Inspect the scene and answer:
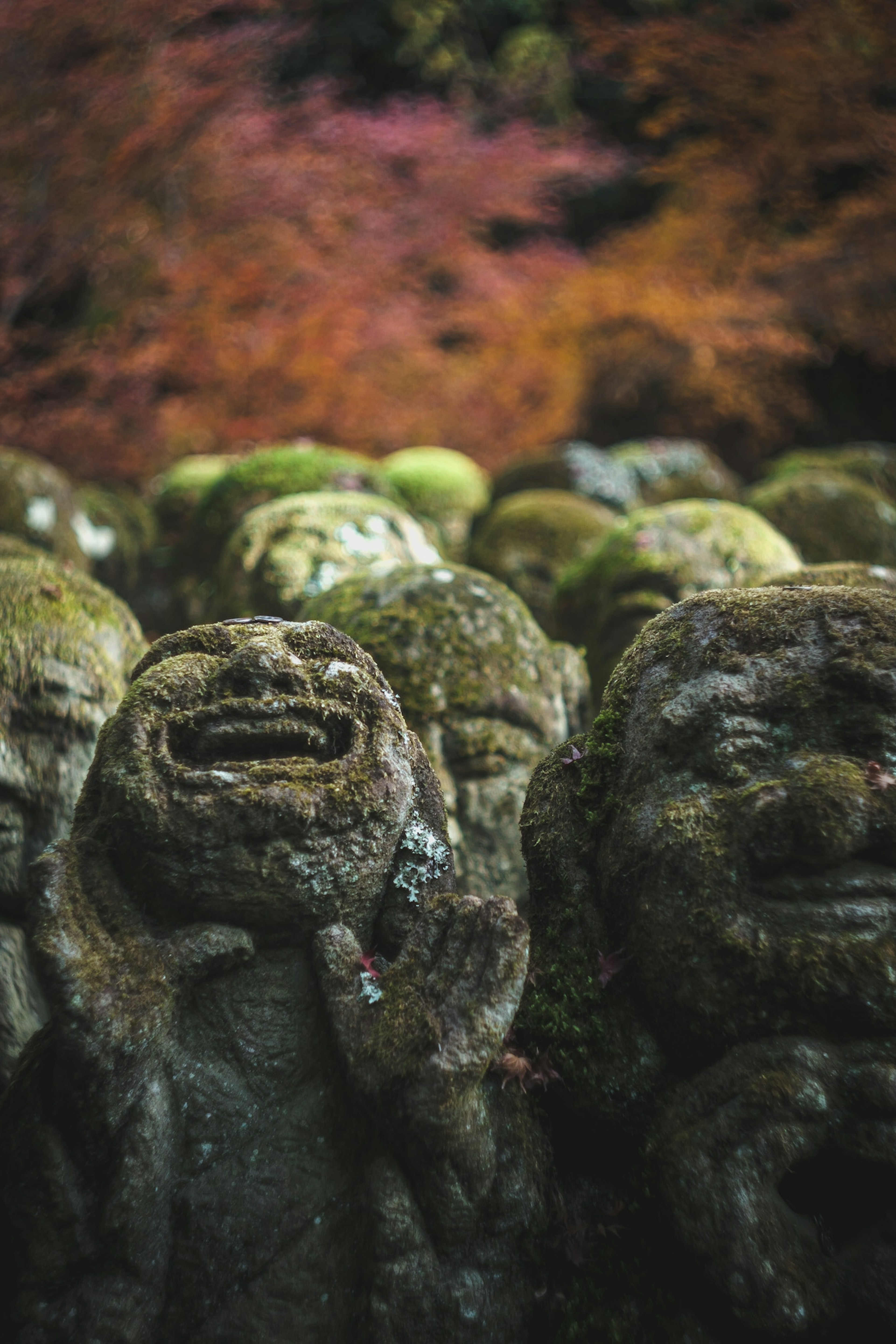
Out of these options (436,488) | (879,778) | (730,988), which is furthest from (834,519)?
(730,988)

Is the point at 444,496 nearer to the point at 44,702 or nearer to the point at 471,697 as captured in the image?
the point at 471,697

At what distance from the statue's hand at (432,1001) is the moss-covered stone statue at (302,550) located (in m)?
2.56

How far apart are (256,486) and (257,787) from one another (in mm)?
4683

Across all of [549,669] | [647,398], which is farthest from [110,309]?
[647,398]

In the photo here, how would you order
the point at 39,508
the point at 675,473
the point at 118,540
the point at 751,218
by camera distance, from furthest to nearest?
the point at 751,218, the point at 675,473, the point at 118,540, the point at 39,508

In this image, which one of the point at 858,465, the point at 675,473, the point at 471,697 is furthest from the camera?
the point at 675,473

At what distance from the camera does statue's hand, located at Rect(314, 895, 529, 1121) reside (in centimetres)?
175

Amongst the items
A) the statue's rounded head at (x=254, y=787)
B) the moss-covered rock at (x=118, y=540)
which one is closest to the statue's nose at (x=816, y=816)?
the statue's rounded head at (x=254, y=787)

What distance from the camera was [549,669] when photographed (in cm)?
368

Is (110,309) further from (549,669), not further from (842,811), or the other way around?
(842,811)

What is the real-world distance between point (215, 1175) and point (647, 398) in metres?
14.5

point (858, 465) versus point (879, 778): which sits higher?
point (879, 778)

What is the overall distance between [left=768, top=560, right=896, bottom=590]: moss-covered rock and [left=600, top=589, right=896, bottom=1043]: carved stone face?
1.09m

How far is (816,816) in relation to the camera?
5.72ft
